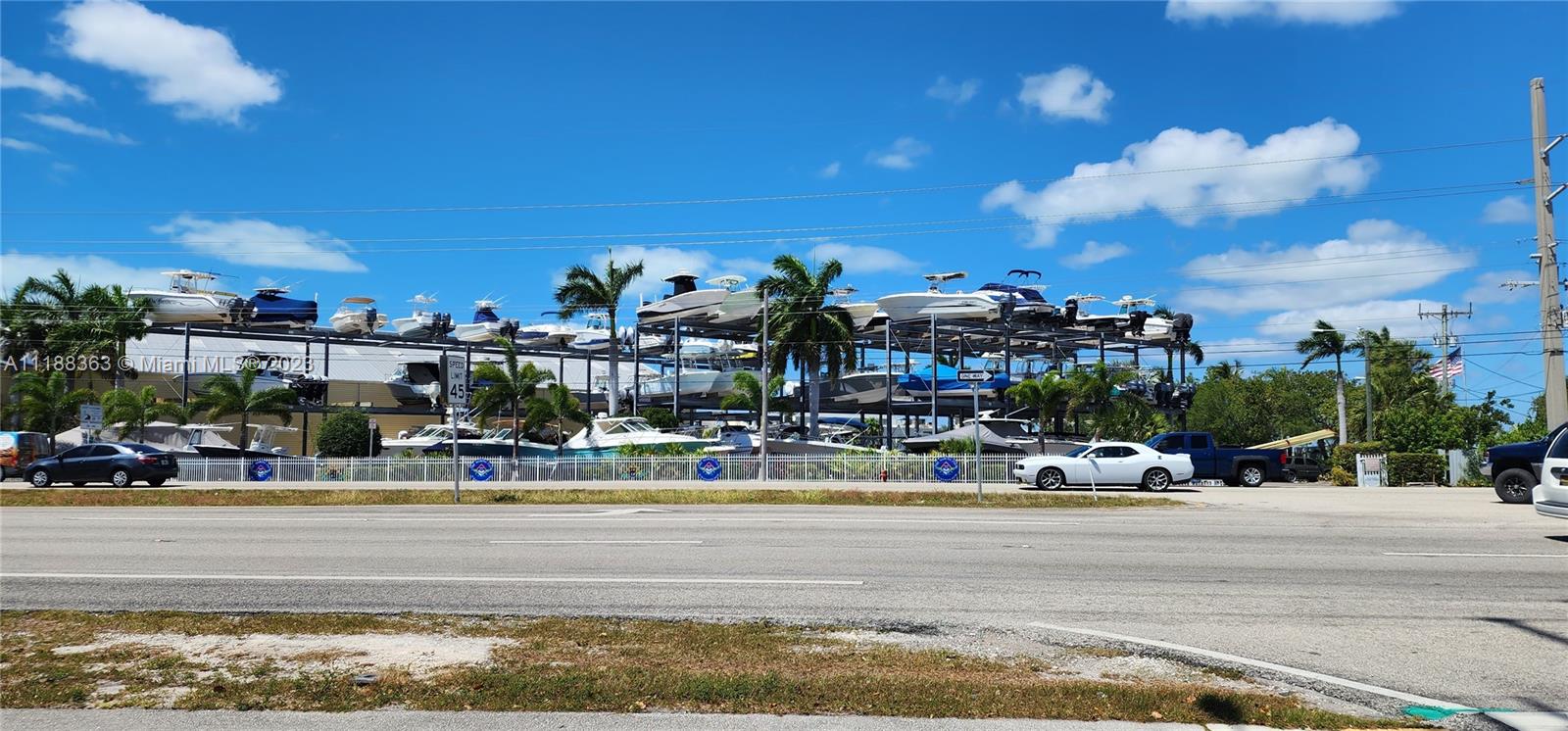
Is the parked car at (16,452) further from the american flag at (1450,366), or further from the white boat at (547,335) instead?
the american flag at (1450,366)

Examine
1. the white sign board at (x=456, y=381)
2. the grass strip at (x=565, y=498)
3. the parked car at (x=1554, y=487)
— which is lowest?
the grass strip at (x=565, y=498)

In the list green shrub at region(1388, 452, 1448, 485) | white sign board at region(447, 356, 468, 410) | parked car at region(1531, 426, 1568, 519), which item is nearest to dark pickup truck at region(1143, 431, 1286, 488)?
green shrub at region(1388, 452, 1448, 485)

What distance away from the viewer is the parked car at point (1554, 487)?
14.7 metres

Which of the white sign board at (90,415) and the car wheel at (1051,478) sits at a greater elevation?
the white sign board at (90,415)

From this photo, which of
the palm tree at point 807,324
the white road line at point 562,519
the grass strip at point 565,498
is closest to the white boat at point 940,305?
the palm tree at point 807,324

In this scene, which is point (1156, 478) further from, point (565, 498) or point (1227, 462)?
point (565, 498)

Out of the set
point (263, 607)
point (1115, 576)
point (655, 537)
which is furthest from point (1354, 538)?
point (263, 607)

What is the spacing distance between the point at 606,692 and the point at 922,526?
1214 centimetres

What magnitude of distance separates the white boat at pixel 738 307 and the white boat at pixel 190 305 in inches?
1211

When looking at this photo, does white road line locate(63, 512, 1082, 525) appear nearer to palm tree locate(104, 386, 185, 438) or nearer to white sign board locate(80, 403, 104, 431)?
white sign board locate(80, 403, 104, 431)

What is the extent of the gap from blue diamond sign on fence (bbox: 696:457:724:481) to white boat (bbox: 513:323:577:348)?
43.2m

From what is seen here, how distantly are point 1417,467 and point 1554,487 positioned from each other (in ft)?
78.3

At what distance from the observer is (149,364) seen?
232ft

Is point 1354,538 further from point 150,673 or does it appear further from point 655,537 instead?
point 150,673
